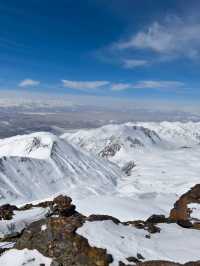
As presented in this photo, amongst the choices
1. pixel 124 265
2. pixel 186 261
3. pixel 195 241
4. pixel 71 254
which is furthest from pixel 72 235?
pixel 195 241

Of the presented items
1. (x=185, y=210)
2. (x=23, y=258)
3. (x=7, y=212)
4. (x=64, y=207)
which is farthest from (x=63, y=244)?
(x=7, y=212)

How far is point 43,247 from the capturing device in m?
29.3

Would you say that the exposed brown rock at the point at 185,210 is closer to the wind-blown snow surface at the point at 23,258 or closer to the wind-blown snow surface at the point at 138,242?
the wind-blown snow surface at the point at 138,242

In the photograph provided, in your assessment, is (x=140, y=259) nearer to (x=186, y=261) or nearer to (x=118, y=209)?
(x=186, y=261)

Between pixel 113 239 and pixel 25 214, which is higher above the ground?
pixel 113 239

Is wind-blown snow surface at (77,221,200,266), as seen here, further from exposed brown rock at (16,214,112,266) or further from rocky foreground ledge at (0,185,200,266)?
exposed brown rock at (16,214,112,266)

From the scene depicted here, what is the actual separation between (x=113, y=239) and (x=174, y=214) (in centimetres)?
2655

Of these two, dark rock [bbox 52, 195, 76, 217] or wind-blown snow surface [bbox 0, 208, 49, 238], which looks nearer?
dark rock [bbox 52, 195, 76, 217]

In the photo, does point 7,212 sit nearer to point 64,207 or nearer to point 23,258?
point 64,207

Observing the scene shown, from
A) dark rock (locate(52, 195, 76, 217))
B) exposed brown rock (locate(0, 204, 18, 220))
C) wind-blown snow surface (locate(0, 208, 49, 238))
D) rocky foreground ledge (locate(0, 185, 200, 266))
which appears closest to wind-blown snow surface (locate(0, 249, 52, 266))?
rocky foreground ledge (locate(0, 185, 200, 266))

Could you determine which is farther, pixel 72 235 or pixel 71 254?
pixel 72 235

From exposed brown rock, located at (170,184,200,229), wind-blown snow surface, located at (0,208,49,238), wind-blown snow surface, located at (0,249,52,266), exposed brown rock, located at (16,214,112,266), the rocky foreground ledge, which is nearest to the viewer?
exposed brown rock, located at (16,214,112,266)

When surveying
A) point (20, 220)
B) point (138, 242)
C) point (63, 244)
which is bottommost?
point (20, 220)

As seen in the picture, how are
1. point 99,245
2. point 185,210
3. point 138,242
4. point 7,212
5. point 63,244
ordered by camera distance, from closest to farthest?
1. point 99,245
2. point 63,244
3. point 138,242
4. point 185,210
5. point 7,212
